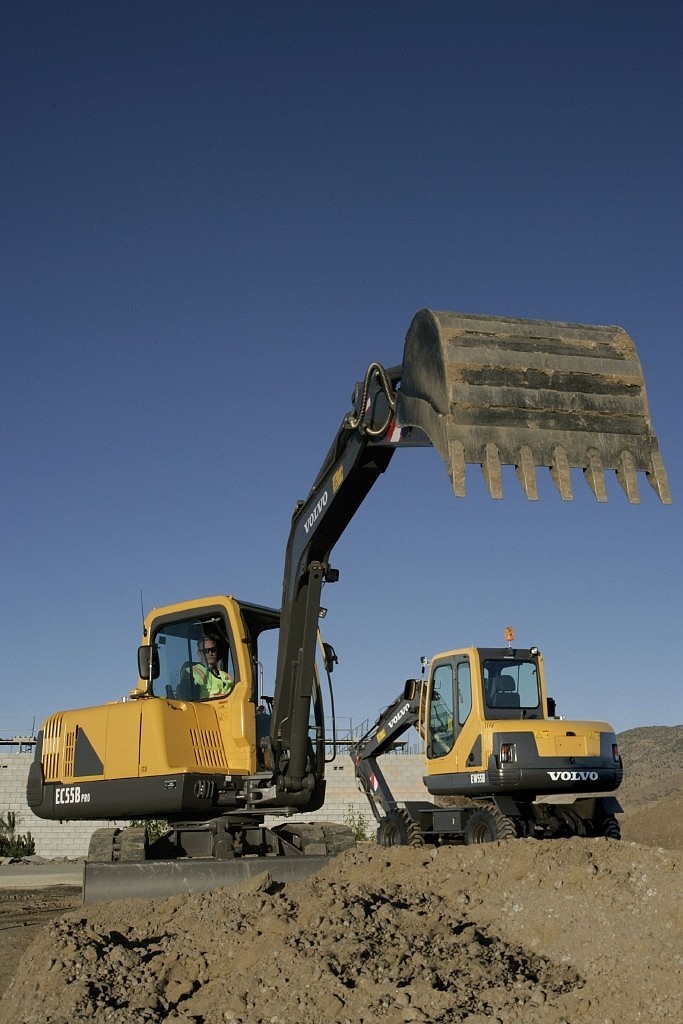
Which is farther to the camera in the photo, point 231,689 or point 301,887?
point 231,689

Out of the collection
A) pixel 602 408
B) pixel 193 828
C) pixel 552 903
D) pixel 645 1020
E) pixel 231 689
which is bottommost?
pixel 645 1020

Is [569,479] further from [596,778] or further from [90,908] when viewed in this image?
[596,778]

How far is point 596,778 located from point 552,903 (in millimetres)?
6152

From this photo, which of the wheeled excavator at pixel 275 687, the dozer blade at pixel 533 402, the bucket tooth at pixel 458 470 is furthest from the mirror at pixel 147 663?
the bucket tooth at pixel 458 470

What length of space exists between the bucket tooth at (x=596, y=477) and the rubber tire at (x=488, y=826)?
7.02 meters

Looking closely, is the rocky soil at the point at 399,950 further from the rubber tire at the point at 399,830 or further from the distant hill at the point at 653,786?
the distant hill at the point at 653,786

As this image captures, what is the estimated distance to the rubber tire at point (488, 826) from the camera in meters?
12.6

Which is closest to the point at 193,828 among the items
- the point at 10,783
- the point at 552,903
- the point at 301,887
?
the point at 301,887

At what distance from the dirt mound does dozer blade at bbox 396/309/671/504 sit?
2798mm

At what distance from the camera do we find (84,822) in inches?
1183

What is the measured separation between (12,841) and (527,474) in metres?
26.2

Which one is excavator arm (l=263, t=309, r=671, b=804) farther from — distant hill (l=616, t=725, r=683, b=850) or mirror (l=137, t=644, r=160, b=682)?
distant hill (l=616, t=725, r=683, b=850)

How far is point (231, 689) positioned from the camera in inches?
400

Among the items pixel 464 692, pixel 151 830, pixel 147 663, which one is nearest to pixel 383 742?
pixel 464 692
